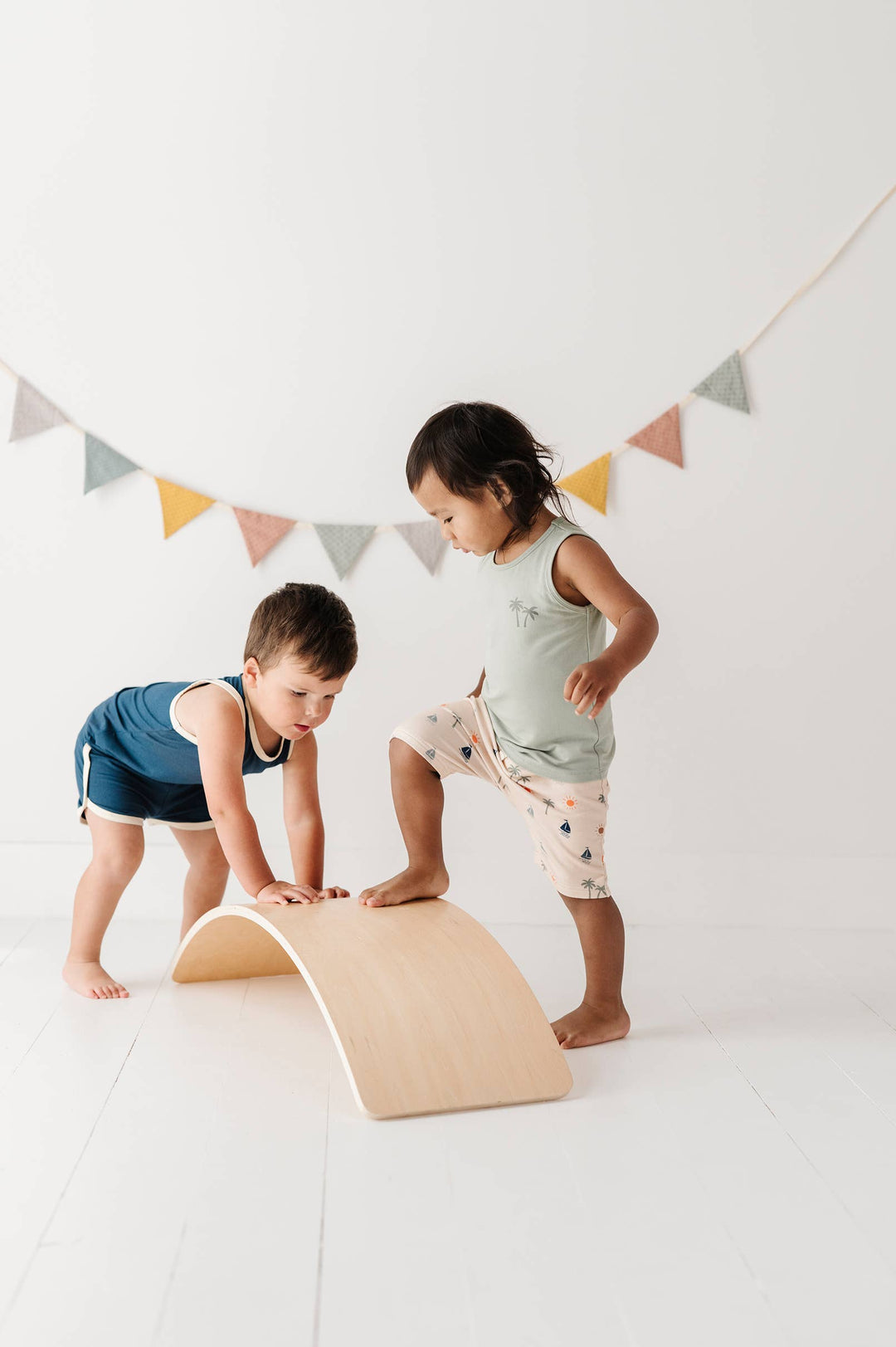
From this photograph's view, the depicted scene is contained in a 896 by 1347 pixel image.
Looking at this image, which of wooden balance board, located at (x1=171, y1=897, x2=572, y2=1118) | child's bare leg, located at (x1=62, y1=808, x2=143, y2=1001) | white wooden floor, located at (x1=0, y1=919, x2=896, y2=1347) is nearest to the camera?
white wooden floor, located at (x1=0, y1=919, x2=896, y2=1347)

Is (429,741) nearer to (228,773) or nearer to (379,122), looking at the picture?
(228,773)

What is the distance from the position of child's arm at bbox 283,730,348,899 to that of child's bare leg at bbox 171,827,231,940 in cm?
19

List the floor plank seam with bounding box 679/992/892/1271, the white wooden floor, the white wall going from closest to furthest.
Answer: the white wooden floor → the floor plank seam with bounding box 679/992/892/1271 → the white wall

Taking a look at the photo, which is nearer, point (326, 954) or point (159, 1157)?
point (159, 1157)

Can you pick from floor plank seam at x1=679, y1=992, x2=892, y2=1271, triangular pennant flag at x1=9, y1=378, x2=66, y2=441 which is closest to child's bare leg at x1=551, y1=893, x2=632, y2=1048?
floor plank seam at x1=679, y1=992, x2=892, y2=1271

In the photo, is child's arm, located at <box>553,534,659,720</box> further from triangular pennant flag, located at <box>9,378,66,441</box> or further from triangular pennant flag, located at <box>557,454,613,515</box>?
triangular pennant flag, located at <box>9,378,66,441</box>

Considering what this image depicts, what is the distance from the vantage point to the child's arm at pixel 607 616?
4.49 feet

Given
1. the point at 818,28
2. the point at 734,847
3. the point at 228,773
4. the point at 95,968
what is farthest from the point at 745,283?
the point at 95,968

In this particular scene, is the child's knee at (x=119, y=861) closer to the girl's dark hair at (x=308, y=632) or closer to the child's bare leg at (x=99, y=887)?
the child's bare leg at (x=99, y=887)

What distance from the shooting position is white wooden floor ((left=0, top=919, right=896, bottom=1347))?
2.88 ft

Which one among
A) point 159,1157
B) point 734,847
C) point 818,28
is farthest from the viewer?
point 734,847

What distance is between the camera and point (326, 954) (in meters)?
1.37

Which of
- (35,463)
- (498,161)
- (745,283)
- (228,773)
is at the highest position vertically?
(498,161)

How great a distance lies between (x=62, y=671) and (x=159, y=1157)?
1.25m
